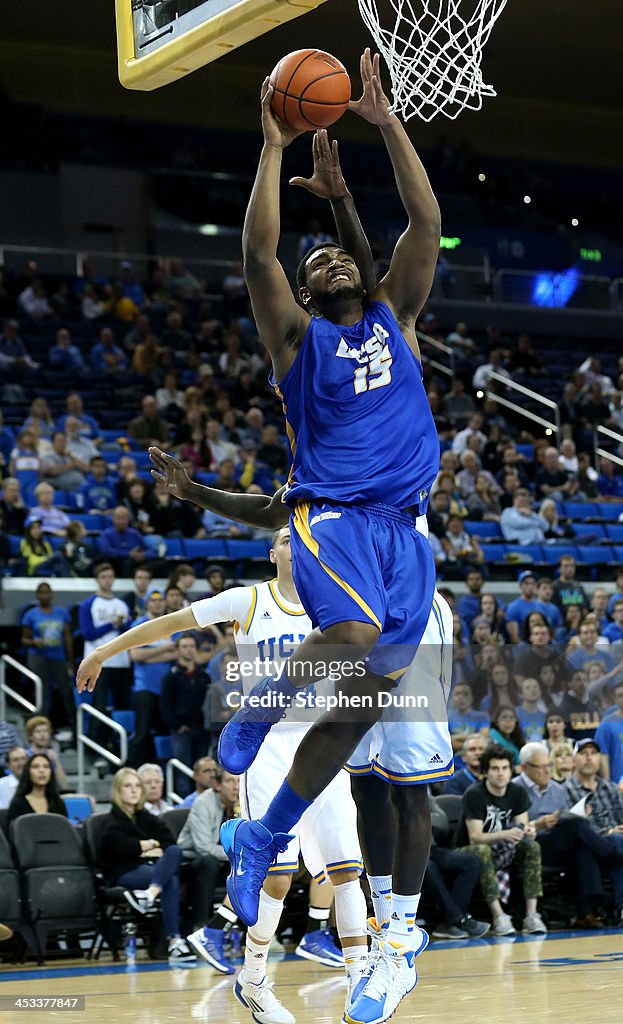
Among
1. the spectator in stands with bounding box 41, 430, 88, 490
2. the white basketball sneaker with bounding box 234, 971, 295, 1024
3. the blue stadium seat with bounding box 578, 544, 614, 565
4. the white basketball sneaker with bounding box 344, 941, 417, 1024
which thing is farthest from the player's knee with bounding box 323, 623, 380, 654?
the blue stadium seat with bounding box 578, 544, 614, 565

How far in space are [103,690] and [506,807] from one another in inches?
159

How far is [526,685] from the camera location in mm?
12695

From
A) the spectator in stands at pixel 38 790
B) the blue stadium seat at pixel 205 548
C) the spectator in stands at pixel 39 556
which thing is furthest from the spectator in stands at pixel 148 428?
the spectator in stands at pixel 38 790

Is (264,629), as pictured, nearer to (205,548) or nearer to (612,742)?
(612,742)

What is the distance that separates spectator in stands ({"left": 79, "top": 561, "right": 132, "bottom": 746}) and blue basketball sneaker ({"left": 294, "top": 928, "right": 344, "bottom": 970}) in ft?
12.8

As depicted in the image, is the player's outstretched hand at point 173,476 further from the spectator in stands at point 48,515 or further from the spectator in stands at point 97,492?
the spectator in stands at point 97,492

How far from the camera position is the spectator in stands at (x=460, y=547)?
15655 millimetres

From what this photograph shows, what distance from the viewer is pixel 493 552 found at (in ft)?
55.3

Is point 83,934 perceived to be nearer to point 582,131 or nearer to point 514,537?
point 514,537

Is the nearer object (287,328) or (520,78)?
(287,328)

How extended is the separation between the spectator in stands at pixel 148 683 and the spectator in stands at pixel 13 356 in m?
6.85

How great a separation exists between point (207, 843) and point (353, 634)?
5.80 metres

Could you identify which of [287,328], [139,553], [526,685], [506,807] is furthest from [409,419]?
[139,553]

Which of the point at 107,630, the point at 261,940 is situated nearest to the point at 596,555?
the point at 107,630
